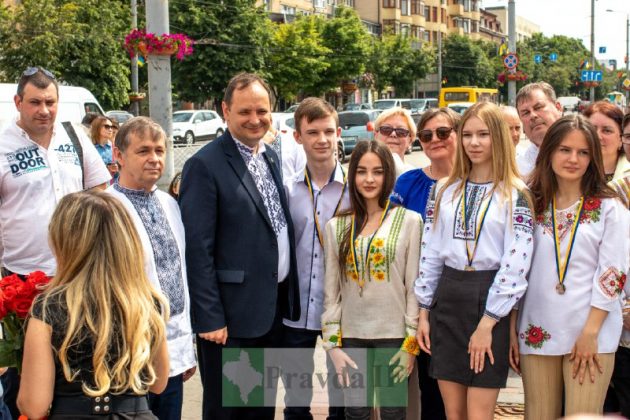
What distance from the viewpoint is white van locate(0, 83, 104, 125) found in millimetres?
13930

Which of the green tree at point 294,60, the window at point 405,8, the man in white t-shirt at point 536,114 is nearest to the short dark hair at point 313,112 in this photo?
the man in white t-shirt at point 536,114

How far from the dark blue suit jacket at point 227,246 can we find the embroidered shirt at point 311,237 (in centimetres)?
30

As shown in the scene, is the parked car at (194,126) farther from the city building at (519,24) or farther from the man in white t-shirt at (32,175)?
the city building at (519,24)

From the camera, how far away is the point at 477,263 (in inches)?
146

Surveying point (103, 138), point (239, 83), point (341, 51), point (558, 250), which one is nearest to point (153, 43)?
point (103, 138)

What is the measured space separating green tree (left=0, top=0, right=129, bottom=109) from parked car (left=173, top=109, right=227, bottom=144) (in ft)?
9.90

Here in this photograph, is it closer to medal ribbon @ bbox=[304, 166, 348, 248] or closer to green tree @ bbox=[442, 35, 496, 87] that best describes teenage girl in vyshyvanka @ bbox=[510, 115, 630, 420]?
medal ribbon @ bbox=[304, 166, 348, 248]

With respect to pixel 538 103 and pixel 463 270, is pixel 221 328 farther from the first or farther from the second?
pixel 538 103

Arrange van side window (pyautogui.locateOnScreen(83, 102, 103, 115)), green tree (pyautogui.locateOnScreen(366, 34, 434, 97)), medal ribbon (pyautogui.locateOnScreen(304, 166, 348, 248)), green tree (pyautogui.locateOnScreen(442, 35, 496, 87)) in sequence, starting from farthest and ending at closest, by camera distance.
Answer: green tree (pyautogui.locateOnScreen(442, 35, 496, 87)) → green tree (pyautogui.locateOnScreen(366, 34, 434, 97)) → van side window (pyautogui.locateOnScreen(83, 102, 103, 115)) → medal ribbon (pyautogui.locateOnScreen(304, 166, 348, 248))

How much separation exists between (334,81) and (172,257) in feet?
157

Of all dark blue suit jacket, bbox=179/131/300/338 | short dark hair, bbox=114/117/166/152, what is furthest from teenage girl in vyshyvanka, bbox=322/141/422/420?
short dark hair, bbox=114/117/166/152

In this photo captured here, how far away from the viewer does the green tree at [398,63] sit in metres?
58.0

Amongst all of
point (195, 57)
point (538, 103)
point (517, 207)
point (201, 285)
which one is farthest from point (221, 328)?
point (195, 57)

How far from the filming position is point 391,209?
4.20 m
